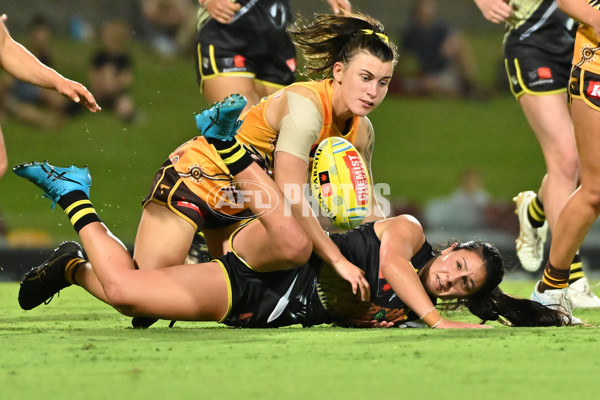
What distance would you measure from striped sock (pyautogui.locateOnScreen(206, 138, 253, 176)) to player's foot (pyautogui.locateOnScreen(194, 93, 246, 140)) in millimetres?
27

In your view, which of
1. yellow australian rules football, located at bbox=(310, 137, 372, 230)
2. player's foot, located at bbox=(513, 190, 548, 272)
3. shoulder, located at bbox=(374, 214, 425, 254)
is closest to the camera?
shoulder, located at bbox=(374, 214, 425, 254)

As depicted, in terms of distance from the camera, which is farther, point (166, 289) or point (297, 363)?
point (166, 289)

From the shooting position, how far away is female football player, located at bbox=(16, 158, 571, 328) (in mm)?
3822

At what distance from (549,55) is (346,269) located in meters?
2.08

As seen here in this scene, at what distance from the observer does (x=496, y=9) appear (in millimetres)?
4992

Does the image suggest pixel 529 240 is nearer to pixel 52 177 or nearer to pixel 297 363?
pixel 52 177

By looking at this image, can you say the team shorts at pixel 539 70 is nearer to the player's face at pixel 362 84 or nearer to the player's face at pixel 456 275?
the player's face at pixel 362 84

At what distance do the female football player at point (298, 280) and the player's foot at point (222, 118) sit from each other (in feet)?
0.60

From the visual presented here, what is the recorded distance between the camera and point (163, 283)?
384cm

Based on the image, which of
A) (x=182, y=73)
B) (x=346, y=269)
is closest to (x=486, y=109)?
(x=182, y=73)

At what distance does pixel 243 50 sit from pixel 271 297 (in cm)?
208

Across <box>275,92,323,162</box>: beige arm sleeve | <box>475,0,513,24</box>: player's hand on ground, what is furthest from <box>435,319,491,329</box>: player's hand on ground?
<box>475,0,513,24</box>: player's hand on ground

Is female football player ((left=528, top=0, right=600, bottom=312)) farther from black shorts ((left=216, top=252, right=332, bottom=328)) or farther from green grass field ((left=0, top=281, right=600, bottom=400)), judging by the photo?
black shorts ((left=216, top=252, right=332, bottom=328))

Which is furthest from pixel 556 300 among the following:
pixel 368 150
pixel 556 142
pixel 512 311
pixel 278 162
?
pixel 278 162
